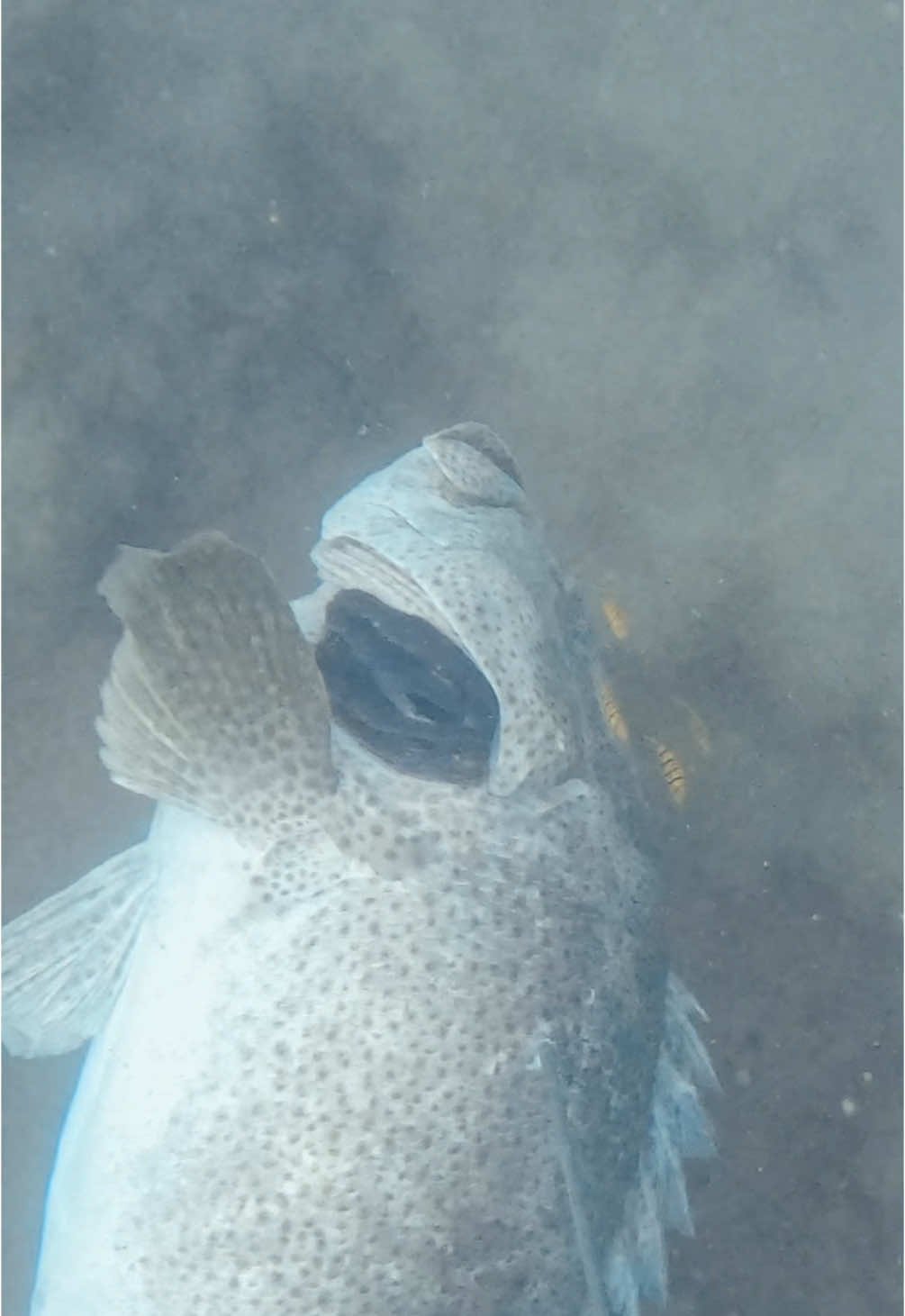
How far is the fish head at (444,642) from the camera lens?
90.7 inches

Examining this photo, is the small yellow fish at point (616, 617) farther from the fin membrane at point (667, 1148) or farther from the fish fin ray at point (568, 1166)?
the fish fin ray at point (568, 1166)

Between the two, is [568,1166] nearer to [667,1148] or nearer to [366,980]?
[667,1148]

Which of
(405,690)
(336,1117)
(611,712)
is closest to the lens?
(336,1117)

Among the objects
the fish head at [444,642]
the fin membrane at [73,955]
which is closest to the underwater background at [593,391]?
the fin membrane at [73,955]

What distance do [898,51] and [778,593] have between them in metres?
1.83

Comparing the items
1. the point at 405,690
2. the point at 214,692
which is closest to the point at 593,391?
the point at 405,690

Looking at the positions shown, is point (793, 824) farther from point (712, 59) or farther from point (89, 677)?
point (712, 59)

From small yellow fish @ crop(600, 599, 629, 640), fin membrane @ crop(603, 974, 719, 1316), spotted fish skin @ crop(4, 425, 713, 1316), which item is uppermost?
small yellow fish @ crop(600, 599, 629, 640)

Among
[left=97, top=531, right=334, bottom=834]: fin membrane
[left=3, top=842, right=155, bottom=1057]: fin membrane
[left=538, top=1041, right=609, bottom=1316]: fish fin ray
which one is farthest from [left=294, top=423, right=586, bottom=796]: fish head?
[left=3, top=842, right=155, bottom=1057]: fin membrane

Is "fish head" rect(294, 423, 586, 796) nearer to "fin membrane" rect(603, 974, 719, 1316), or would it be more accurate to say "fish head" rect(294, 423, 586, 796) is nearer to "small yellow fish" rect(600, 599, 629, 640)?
"fin membrane" rect(603, 974, 719, 1316)

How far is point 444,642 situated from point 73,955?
1.07m

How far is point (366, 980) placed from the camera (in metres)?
2.19

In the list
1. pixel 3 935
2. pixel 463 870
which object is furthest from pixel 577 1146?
pixel 3 935

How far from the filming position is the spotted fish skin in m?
2.16
